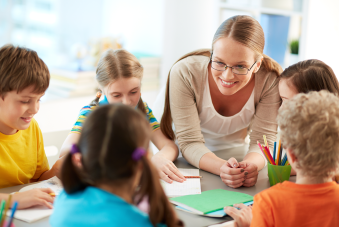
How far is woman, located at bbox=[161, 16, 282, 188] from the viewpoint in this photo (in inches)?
50.1

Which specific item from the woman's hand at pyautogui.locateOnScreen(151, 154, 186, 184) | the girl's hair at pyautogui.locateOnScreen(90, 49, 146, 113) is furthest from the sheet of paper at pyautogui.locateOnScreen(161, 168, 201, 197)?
the girl's hair at pyautogui.locateOnScreen(90, 49, 146, 113)

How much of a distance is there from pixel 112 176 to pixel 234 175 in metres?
0.60

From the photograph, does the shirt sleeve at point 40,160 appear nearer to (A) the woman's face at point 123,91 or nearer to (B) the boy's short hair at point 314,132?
(A) the woman's face at point 123,91

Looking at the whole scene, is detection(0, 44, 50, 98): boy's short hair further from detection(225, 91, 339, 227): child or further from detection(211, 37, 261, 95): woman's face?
detection(225, 91, 339, 227): child

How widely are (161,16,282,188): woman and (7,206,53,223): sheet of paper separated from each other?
1.92 feet

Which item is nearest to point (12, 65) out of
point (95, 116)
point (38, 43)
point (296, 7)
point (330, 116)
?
point (95, 116)

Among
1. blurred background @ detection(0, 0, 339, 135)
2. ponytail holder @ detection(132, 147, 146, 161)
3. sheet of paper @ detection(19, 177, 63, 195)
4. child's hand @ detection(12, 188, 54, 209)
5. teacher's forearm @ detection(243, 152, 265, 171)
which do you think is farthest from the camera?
blurred background @ detection(0, 0, 339, 135)

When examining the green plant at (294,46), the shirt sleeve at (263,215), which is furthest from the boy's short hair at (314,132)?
the green plant at (294,46)

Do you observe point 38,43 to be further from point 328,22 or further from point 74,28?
point 328,22

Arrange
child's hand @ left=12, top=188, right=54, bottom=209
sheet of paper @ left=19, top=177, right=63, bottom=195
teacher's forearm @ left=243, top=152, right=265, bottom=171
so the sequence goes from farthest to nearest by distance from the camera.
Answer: teacher's forearm @ left=243, top=152, right=265, bottom=171, sheet of paper @ left=19, top=177, right=63, bottom=195, child's hand @ left=12, top=188, right=54, bottom=209

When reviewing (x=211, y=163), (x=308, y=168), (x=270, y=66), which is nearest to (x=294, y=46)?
(x=270, y=66)

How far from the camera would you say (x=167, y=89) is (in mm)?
1493

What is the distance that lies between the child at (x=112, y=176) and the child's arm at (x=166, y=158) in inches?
19.1

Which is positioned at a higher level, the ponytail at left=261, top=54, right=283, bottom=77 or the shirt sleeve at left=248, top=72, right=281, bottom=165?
the ponytail at left=261, top=54, right=283, bottom=77
